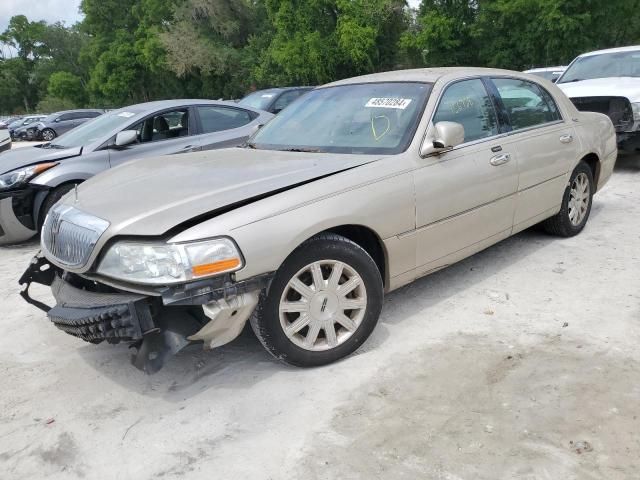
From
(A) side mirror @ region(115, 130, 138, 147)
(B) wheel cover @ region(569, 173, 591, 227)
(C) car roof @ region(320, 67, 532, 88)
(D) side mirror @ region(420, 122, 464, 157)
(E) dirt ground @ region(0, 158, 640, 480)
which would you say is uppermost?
(C) car roof @ region(320, 67, 532, 88)

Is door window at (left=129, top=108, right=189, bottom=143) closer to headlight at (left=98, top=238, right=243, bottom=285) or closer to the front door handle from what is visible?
the front door handle

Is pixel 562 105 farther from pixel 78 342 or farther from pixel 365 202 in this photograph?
pixel 78 342

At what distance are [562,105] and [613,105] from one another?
321 cm

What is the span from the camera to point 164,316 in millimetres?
2828

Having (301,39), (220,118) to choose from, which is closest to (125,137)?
(220,118)

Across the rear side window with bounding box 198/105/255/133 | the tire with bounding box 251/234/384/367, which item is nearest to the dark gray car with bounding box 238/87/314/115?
the rear side window with bounding box 198/105/255/133

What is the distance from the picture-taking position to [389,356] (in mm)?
3381

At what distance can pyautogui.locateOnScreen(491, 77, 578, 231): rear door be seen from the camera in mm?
4438

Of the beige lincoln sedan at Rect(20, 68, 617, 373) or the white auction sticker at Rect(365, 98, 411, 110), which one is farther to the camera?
the white auction sticker at Rect(365, 98, 411, 110)

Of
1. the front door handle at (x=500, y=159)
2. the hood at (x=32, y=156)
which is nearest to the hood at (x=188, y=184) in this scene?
the front door handle at (x=500, y=159)

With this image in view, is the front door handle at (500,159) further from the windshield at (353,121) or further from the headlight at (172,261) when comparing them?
the headlight at (172,261)

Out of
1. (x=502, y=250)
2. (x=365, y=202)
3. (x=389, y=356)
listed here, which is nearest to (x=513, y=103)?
(x=502, y=250)

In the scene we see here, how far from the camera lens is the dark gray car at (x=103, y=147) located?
6.11 m

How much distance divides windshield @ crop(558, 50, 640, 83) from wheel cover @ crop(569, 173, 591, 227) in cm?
434
